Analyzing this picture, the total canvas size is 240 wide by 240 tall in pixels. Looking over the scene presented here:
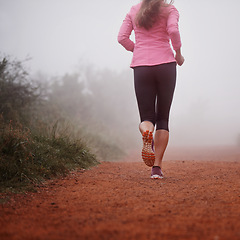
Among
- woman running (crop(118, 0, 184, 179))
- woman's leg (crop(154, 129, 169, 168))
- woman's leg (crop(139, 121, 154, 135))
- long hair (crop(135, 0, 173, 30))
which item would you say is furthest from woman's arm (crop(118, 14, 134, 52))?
woman's leg (crop(154, 129, 169, 168))

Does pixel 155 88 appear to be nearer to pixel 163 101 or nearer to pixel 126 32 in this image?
pixel 163 101

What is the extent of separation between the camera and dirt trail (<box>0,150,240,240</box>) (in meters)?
1.33

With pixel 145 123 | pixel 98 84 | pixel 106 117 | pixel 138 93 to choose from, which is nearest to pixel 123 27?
pixel 138 93

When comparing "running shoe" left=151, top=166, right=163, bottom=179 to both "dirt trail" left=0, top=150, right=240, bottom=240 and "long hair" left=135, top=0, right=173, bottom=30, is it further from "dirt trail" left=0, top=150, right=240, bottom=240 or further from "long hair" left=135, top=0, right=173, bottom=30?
"long hair" left=135, top=0, right=173, bottom=30

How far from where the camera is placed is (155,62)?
3.05m

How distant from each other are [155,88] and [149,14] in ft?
2.65

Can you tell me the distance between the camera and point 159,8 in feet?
10.1

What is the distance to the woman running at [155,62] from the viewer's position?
305cm

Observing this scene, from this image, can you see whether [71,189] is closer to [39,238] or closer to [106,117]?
[39,238]

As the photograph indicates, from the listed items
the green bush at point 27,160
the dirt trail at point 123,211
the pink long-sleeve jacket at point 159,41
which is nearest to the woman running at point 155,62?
the pink long-sleeve jacket at point 159,41

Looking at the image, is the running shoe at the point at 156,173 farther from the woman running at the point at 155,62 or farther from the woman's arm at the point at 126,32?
the woman's arm at the point at 126,32

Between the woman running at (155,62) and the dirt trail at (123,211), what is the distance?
66 cm

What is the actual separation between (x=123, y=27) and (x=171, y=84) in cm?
91

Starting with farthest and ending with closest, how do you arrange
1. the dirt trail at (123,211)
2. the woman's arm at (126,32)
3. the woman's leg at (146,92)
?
the woman's arm at (126,32)
the woman's leg at (146,92)
the dirt trail at (123,211)
